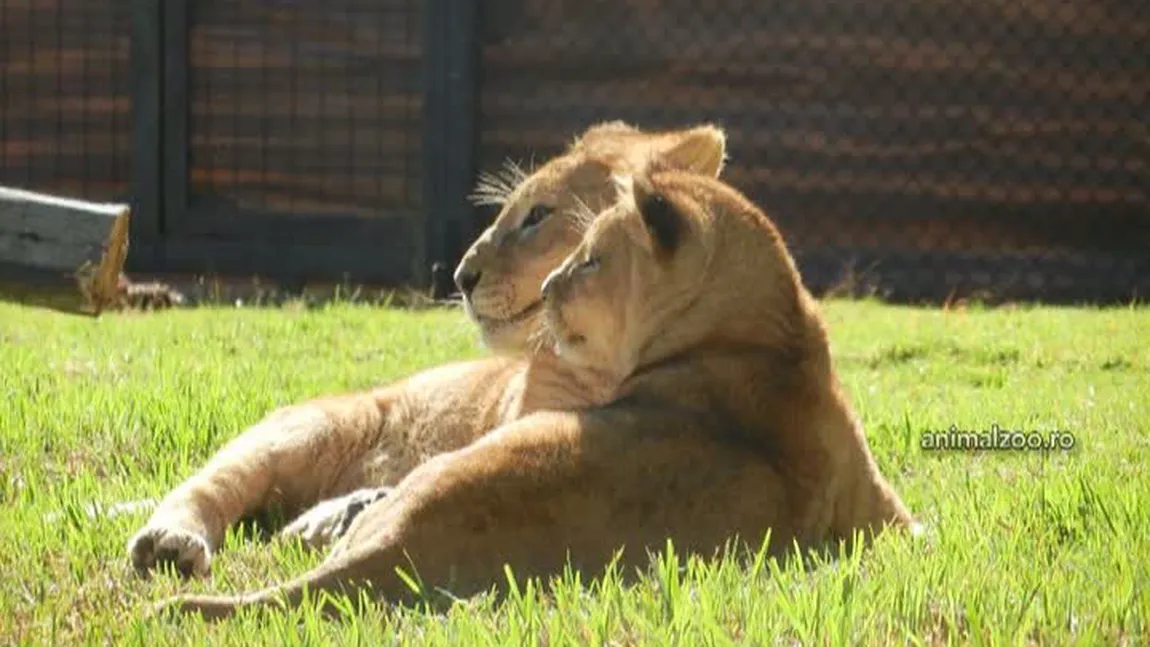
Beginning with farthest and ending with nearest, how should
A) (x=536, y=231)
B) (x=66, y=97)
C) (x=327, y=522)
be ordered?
(x=66, y=97) < (x=536, y=231) < (x=327, y=522)

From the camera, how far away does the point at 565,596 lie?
10.9 feet

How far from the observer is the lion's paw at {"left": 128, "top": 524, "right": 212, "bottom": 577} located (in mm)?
4129

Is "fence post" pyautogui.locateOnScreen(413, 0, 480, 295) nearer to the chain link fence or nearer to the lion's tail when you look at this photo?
the chain link fence

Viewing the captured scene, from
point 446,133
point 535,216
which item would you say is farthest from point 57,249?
point 446,133

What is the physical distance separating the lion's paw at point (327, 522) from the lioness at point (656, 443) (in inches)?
18.0

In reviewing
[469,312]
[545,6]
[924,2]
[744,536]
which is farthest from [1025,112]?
[744,536]

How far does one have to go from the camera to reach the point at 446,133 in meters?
11.3

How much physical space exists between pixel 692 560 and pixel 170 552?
1260 millimetres

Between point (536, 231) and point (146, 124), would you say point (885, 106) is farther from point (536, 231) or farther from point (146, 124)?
point (536, 231)

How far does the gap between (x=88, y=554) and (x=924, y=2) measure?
834cm

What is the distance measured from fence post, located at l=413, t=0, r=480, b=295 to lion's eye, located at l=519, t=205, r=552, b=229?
19.9ft

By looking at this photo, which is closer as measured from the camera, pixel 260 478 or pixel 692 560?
pixel 692 560

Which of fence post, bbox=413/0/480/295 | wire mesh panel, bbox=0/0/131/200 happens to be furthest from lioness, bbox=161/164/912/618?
wire mesh panel, bbox=0/0/131/200

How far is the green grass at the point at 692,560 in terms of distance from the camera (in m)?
3.17
